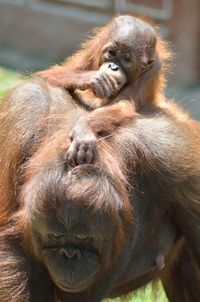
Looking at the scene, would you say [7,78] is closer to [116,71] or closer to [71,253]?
[116,71]

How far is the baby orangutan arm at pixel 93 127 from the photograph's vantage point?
375cm

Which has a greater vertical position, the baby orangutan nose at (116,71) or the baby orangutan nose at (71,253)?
the baby orangutan nose at (116,71)

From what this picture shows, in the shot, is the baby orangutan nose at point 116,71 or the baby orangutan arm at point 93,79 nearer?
the baby orangutan arm at point 93,79

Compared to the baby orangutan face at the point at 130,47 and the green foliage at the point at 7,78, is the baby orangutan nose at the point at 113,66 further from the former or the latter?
the green foliage at the point at 7,78

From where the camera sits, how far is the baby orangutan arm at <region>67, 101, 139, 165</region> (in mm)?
3754

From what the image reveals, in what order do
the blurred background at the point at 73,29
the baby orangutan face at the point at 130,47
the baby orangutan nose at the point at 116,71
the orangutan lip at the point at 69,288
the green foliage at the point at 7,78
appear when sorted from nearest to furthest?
the orangutan lip at the point at 69,288, the baby orangutan nose at the point at 116,71, the baby orangutan face at the point at 130,47, the green foliage at the point at 7,78, the blurred background at the point at 73,29

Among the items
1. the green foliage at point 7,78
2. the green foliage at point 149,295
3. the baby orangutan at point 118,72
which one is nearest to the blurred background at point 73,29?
the green foliage at point 7,78

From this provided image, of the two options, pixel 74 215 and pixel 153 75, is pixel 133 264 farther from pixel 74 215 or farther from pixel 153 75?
pixel 153 75

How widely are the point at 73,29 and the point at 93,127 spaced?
19.2 feet

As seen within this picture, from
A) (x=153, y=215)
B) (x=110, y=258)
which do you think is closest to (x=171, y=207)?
(x=153, y=215)

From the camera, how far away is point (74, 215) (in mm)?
3705

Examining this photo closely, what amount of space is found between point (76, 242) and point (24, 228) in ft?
1.04

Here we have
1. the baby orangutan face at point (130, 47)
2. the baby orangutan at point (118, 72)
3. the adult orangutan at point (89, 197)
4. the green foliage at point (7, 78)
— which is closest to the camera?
the adult orangutan at point (89, 197)

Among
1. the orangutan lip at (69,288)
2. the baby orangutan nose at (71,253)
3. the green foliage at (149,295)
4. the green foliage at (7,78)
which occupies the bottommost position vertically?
the green foliage at (7,78)
